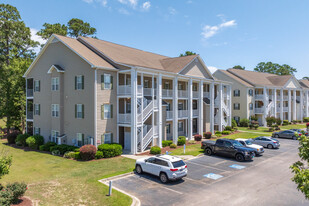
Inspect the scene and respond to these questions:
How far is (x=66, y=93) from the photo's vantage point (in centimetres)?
2711

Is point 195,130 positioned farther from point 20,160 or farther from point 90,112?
point 20,160

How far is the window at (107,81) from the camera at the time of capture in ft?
80.4

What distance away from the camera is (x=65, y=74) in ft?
89.4

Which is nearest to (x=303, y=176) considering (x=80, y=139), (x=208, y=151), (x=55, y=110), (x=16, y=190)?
(x=16, y=190)

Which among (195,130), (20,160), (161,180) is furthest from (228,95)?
(20,160)

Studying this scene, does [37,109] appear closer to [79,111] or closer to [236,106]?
[79,111]

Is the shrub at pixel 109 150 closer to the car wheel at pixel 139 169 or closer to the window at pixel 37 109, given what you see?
the car wheel at pixel 139 169

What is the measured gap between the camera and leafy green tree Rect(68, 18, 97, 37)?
5479 centimetres

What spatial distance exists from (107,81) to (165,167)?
43.3 feet

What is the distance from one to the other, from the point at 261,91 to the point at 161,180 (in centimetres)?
4682

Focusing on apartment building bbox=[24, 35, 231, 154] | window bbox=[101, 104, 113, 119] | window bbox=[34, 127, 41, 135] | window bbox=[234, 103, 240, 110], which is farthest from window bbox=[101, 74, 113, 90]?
window bbox=[234, 103, 240, 110]

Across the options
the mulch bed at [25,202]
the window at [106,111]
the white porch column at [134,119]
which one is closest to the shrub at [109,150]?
the white porch column at [134,119]

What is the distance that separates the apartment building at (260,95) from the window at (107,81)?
35244 millimetres

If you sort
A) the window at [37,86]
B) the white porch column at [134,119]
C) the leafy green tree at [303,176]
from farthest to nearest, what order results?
the window at [37,86], the white porch column at [134,119], the leafy green tree at [303,176]
